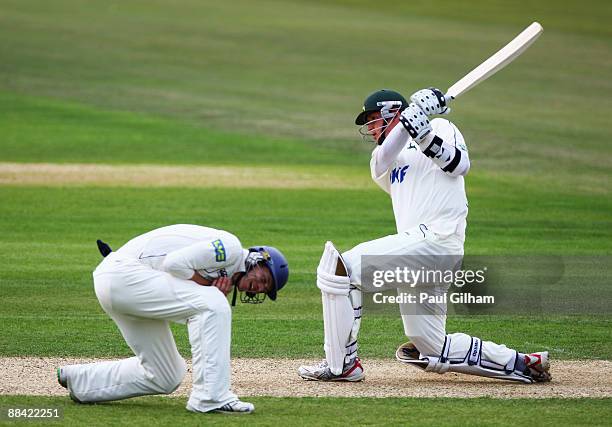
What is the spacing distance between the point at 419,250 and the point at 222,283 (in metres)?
1.58

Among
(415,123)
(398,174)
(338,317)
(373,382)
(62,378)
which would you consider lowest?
(373,382)

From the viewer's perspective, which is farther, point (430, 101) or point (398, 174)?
point (398, 174)

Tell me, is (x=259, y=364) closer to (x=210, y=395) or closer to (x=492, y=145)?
(x=210, y=395)

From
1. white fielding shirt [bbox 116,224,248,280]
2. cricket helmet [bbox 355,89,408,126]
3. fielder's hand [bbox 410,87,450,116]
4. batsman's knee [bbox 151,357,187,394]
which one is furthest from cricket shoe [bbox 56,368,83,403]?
fielder's hand [bbox 410,87,450,116]

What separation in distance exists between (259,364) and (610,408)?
2801 mm

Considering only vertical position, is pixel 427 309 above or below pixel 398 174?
Answer: below

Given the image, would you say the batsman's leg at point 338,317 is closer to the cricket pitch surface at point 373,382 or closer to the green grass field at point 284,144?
the cricket pitch surface at point 373,382

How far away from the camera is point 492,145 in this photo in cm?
2519

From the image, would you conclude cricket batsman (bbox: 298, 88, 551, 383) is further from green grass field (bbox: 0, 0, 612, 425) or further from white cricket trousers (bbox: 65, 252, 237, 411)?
white cricket trousers (bbox: 65, 252, 237, 411)

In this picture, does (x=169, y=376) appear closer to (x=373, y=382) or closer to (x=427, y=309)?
(x=373, y=382)

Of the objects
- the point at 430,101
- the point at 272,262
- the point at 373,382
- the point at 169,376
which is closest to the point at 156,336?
the point at 169,376

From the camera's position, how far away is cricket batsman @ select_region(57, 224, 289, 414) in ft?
24.7

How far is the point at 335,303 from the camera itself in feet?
27.6

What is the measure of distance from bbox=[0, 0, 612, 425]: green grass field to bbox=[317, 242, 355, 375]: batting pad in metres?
0.58
